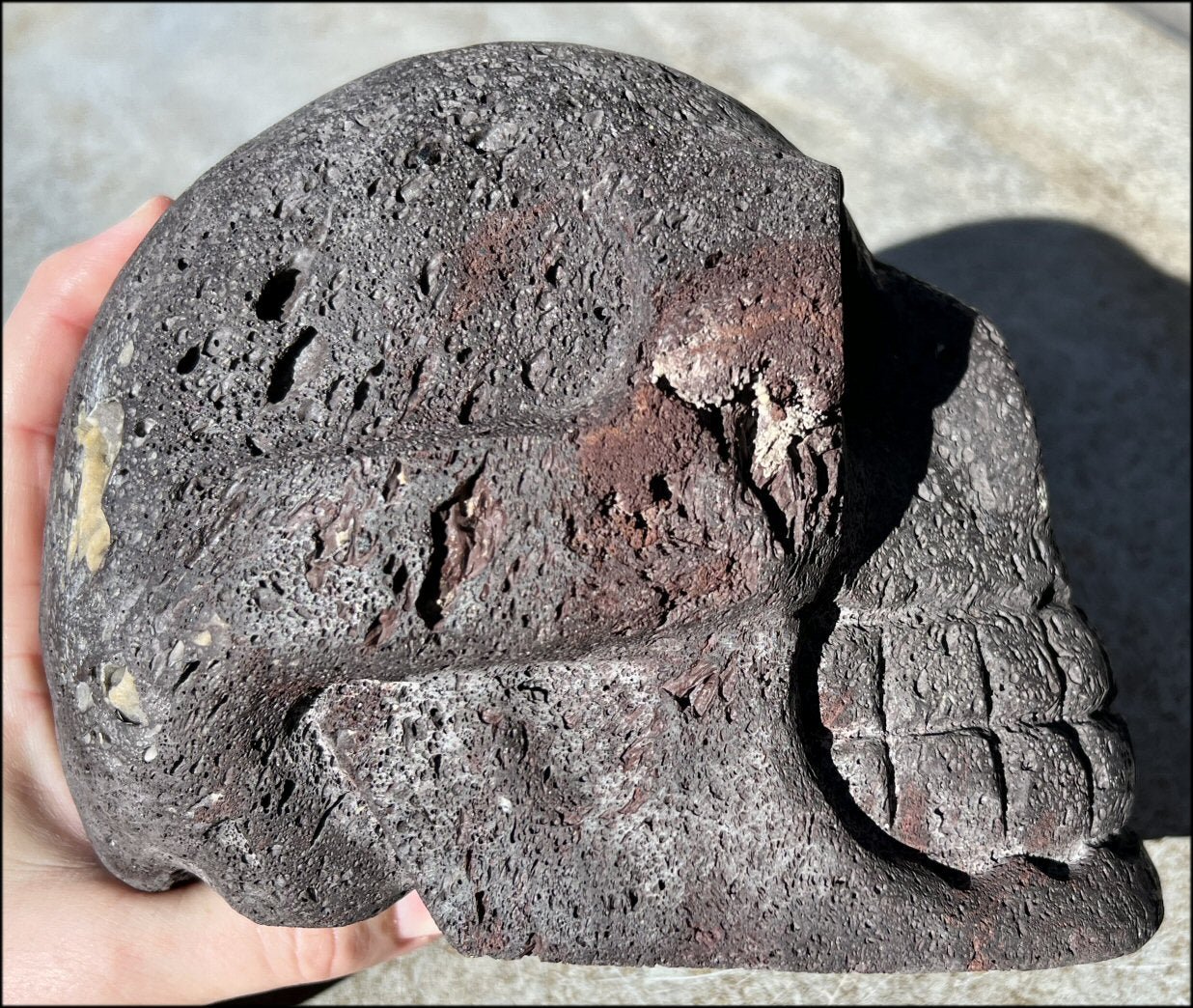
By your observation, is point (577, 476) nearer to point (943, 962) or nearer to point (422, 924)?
point (943, 962)

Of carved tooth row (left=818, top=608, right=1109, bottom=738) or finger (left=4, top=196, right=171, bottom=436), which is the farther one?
finger (left=4, top=196, right=171, bottom=436)

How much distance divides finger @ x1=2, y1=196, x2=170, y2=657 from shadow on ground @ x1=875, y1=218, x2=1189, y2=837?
4.14ft

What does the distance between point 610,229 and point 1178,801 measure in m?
1.26

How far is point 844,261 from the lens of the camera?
864mm

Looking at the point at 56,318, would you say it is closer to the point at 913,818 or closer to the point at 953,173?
the point at 913,818

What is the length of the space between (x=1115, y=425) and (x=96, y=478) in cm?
153

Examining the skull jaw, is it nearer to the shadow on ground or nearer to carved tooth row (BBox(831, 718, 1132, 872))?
carved tooth row (BBox(831, 718, 1132, 872))

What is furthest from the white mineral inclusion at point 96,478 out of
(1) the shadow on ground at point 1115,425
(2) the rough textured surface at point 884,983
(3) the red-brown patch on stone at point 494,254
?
(1) the shadow on ground at point 1115,425

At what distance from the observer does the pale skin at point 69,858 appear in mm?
1030

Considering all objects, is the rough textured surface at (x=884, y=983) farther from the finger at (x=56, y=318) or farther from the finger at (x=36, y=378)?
the finger at (x=56, y=318)

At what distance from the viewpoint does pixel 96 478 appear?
0.78 m

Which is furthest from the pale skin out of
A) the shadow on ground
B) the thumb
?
the shadow on ground

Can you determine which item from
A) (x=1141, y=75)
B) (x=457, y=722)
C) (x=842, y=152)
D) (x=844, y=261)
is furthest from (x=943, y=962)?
(x=1141, y=75)

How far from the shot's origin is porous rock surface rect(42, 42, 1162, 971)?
2.42 ft
